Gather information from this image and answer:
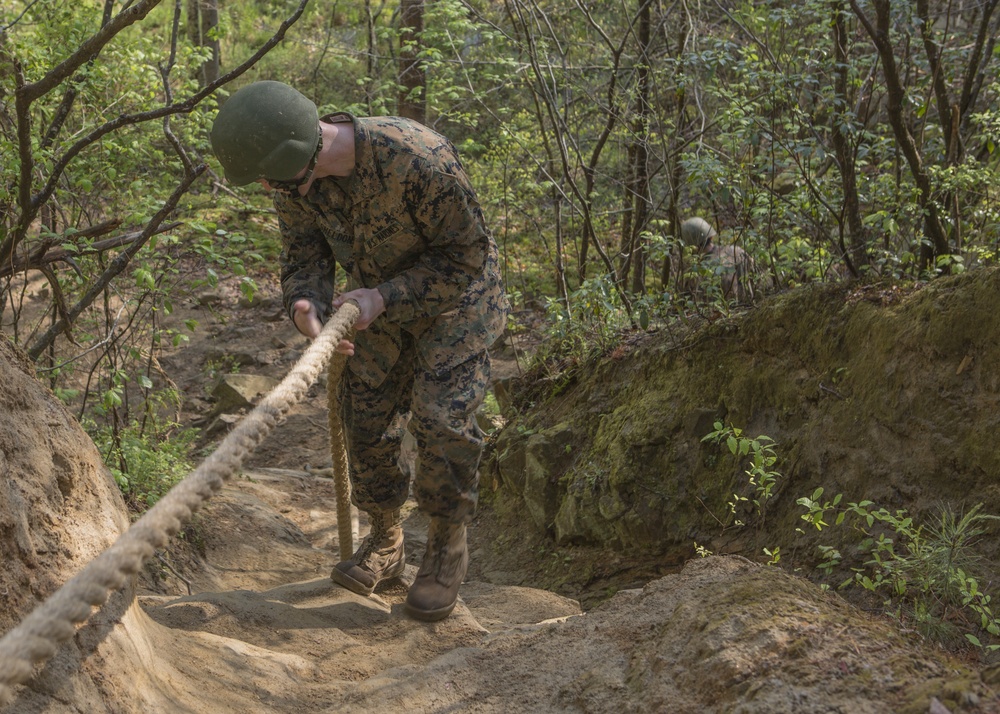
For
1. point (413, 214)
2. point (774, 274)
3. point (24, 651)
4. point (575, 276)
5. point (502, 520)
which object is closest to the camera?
point (24, 651)

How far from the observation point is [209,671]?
2773 millimetres

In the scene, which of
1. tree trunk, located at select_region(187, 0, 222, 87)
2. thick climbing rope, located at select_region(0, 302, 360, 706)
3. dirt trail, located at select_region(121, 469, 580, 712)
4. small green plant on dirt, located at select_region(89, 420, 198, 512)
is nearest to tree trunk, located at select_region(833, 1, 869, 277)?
dirt trail, located at select_region(121, 469, 580, 712)

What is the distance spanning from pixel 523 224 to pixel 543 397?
4.95m

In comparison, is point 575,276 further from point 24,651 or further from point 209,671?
point 24,651

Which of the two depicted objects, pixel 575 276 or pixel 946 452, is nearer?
pixel 946 452

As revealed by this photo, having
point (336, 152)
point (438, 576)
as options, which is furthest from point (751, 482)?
point (336, 152)

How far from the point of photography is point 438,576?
367 cm

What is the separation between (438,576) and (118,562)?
6.58 feet

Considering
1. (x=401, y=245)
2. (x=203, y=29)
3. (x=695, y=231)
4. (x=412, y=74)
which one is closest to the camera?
(x=401, y=245)

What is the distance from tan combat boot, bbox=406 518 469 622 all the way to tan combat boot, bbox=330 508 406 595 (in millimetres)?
321

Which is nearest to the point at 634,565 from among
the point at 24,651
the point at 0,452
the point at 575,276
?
the point at 0,452

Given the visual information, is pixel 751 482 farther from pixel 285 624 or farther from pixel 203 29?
pixel 203 29

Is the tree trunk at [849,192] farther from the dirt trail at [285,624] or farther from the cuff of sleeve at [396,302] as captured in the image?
the cuff of sleeve at [396,302]

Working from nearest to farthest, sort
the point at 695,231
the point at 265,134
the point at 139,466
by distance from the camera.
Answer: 1. the point at 265,134
2. the point at 139,466
3. the point at 695,231
